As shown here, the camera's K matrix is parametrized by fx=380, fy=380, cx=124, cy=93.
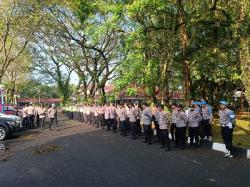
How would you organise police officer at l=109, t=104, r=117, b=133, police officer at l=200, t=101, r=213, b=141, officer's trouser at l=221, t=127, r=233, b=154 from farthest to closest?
police officer at l=109, t=104, r=117, b=133 → police officer at l=200, t=101, r=213, b=141 → officer's trouser at l=221, t=127, r=233, b=154

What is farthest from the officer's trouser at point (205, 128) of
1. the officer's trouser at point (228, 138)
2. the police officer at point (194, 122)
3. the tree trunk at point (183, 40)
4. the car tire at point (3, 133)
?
the car tire at point (3, 133)

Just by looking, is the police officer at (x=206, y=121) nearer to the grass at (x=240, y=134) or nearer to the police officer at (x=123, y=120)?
the grass at (x=240, y=134)

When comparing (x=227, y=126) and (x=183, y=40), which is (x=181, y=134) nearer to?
(x=227, y=126)

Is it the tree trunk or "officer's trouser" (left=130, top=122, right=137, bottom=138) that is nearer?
"officer's trouser" (left=130, top=122, right=137, bottom=138)

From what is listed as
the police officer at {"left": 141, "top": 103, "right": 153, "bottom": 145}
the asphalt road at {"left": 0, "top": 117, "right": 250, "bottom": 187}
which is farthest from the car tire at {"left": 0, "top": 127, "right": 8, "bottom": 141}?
the police officer at {"left": 141, "top": 103, "right": 153, "bottom": 145}

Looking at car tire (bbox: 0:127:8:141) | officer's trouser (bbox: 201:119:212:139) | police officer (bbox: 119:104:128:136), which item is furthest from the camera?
police officer (bbox: 119:104:128:136)

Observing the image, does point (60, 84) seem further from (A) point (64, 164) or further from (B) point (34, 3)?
(A) point (64, 164)

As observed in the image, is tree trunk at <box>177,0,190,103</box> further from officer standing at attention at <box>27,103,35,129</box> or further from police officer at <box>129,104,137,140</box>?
officer standing at attention at <box>27,103,35,129</box>

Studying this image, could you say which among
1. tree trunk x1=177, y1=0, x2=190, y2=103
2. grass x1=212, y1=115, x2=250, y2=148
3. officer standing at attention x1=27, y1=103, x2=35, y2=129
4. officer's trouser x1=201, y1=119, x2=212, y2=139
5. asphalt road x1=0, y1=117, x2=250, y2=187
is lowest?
asphalt road x1=0, y1=117, x2=250, y2=187

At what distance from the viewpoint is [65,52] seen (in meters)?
41.0

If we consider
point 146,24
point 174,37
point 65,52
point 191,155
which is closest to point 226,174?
point 191,155

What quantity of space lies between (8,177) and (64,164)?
6.30 ft

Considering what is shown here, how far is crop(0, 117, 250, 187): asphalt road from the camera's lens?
878 centimetres

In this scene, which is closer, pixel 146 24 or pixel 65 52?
pixel 146 24
